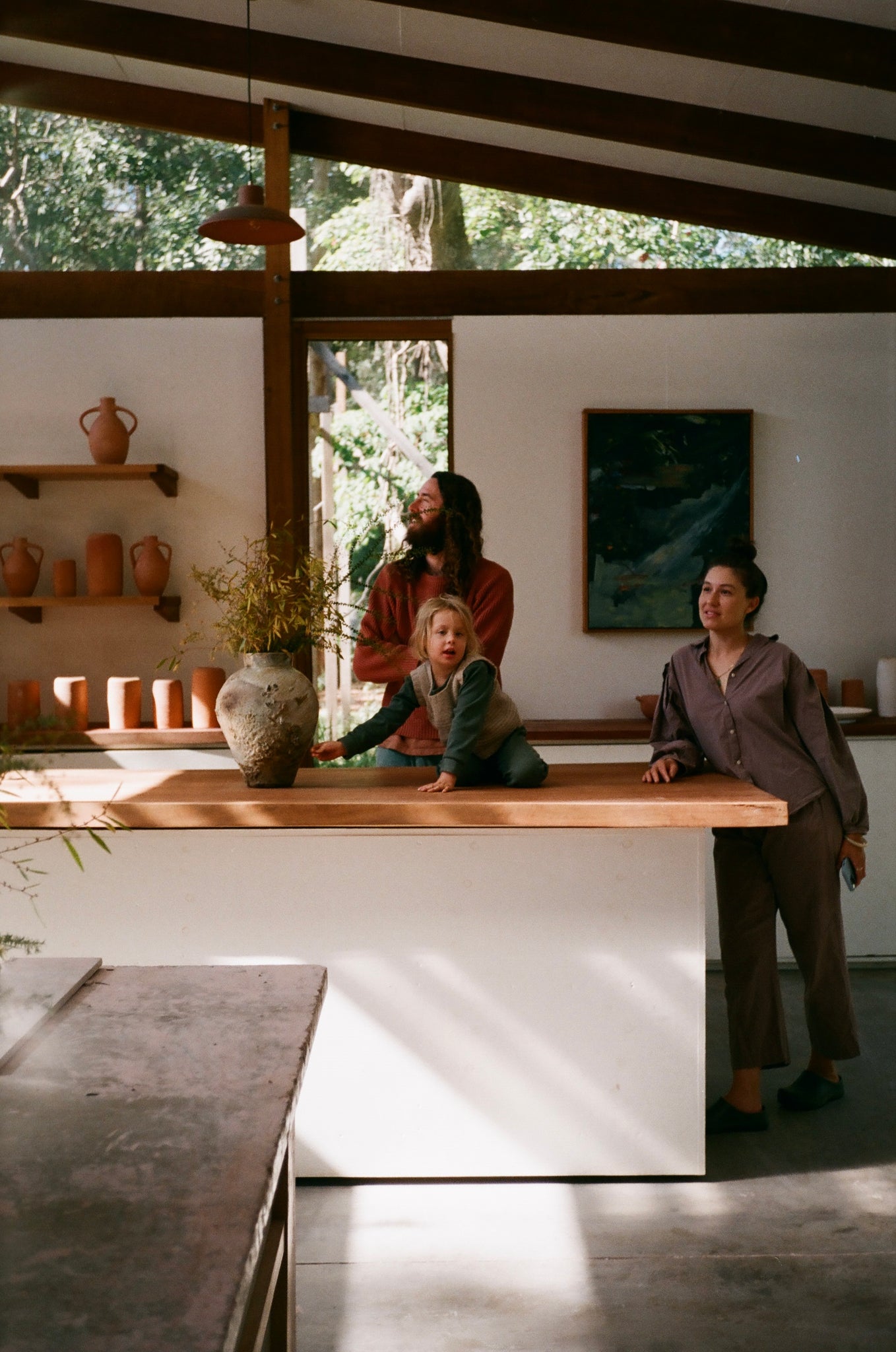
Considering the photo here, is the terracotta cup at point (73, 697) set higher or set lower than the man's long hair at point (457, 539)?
lower

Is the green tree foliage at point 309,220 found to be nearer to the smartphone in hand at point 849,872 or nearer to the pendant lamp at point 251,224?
the pendant lamp at point 251,224

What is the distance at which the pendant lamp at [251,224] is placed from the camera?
141 inches

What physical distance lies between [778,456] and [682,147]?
1.30 m

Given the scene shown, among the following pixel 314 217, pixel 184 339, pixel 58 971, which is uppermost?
pixel 314 217

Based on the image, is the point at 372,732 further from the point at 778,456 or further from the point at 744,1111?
the point at 778,456

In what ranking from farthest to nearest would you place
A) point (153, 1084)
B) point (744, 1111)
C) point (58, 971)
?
point (744, 1111) < point (58, 971) < point (153, 1084)

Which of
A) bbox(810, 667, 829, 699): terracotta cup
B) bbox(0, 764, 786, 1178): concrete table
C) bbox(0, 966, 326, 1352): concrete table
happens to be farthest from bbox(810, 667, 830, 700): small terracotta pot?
bbox(0, 966, 326, 1352): concrete table

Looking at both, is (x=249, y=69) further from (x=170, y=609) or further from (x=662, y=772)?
(x=662, y=772)

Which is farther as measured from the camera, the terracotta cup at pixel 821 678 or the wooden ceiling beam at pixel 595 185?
the wooden ceiling beam at pixel 595 185

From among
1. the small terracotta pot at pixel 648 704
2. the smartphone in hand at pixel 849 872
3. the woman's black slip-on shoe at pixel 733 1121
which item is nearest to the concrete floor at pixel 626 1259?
the woman's black slip-on shoe at pixel 733 1121

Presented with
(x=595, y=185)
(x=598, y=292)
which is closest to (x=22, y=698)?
(x=598, y=292)

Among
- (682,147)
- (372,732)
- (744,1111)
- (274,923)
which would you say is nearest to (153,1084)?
(274,923)

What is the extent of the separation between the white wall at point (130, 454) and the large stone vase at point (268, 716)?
96.7 inches

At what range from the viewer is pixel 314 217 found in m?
5.02
